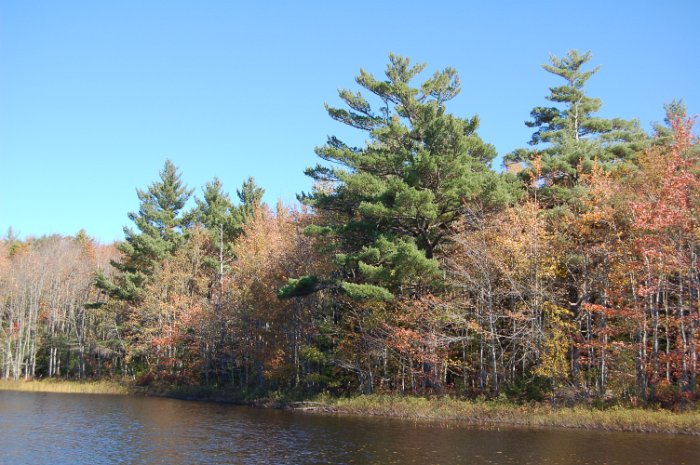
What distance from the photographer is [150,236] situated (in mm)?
50750

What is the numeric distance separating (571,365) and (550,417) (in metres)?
3.34

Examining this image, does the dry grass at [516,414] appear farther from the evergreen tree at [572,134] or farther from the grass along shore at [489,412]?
the evergreen tree at [572,134]

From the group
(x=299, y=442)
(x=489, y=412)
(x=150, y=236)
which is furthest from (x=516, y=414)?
(x=150, y=236)

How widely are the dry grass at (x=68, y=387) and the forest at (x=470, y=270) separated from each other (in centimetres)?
596

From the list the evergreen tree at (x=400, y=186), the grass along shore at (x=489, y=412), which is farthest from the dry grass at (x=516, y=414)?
the evergreen tree at (x=400, y=186)

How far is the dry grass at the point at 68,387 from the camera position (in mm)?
46938

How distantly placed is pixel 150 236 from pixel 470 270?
32.0 metres

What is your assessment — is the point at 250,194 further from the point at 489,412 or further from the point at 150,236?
the point at 489,412

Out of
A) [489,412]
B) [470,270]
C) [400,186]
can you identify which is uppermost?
[400,186]

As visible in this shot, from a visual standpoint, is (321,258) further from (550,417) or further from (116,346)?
(116,346)

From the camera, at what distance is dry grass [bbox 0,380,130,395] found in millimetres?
46938

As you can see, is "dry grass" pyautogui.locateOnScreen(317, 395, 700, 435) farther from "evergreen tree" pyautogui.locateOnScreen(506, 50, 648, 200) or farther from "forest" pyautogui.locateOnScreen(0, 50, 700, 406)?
"evergreen tree" pyautogui.locateOnScreen(506, 50, 648, 200)

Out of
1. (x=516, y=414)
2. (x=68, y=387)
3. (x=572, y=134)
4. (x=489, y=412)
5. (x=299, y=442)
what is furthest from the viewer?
(x=68, y=387)

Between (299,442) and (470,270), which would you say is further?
(470,270)
